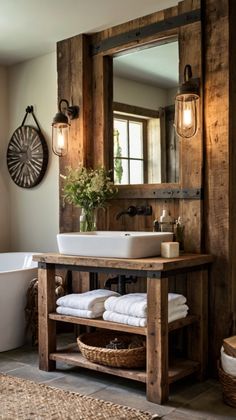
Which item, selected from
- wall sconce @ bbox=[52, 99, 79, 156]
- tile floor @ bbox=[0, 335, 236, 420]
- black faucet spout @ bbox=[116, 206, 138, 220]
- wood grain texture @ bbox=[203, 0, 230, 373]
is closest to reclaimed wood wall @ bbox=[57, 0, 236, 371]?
wood grain texture @ bbox=[203, 0, 230, 373]

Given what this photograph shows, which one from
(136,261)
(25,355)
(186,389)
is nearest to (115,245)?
(136,261)

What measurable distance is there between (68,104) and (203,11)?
1.34m

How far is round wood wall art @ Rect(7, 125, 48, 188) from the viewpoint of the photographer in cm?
451

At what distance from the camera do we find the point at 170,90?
11.4ft

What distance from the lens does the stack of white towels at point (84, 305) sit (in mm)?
3113

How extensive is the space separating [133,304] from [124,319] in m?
0.11

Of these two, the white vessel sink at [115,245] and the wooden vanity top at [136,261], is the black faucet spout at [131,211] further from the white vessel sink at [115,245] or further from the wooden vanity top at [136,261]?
the wooden vanity top at [136,261]

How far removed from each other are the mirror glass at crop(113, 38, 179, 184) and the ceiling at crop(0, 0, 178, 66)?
0.92 ft

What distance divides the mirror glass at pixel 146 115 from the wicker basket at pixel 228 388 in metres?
1.36

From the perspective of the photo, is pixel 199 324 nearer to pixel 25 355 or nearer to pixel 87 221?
pixel 87 221

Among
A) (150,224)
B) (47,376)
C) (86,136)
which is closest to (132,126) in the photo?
(86,136)

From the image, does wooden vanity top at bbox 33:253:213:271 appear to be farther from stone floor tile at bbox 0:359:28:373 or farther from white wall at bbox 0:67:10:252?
white wall at bbox 0:67:10:252

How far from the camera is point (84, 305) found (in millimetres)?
3125

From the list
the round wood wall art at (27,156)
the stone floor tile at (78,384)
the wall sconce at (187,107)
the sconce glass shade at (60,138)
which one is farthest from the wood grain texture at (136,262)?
the round wood wall art at (27,156)
